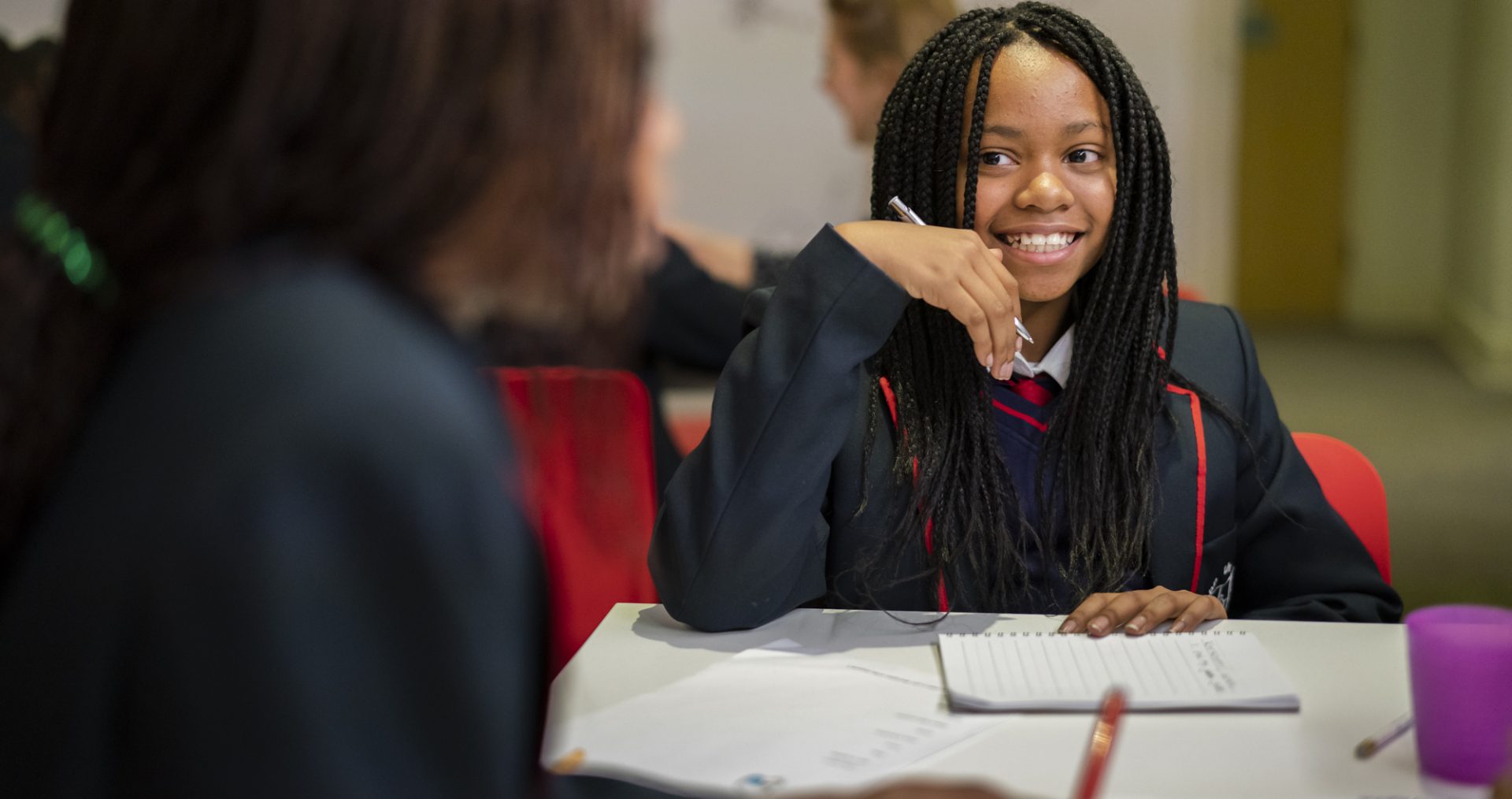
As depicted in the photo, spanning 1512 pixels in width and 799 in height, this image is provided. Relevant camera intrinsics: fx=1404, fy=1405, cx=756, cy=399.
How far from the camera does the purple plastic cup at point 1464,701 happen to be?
3.27 ft

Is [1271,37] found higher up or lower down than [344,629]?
lower down

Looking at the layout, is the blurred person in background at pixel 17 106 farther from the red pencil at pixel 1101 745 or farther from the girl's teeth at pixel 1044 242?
the red pencil at pixel 1101 745

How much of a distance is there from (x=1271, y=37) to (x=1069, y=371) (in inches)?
311

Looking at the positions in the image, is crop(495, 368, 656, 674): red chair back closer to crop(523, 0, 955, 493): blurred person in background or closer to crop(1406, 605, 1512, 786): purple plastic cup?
crop(523, 0, 955, 493): blurred person in background

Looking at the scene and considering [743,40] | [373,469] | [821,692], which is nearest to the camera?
[373,469]

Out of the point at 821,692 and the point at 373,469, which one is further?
the point at 821,692

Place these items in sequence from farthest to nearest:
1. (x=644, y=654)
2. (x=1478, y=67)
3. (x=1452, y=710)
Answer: (x=1478, y=67) → (x=644, y=654) → (x=1452, y=710)

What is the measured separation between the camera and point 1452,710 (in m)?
1.01

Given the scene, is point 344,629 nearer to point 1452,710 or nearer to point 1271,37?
point 1452,710

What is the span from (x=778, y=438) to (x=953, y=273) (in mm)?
254

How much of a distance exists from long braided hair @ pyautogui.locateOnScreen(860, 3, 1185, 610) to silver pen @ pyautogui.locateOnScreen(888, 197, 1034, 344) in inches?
1.4

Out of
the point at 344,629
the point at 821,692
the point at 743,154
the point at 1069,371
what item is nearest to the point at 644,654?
the point at 821,692

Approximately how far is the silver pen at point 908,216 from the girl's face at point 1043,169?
0.19ft

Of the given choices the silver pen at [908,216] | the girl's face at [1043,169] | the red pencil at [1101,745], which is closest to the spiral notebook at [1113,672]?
the red pencil at [1101,745]
